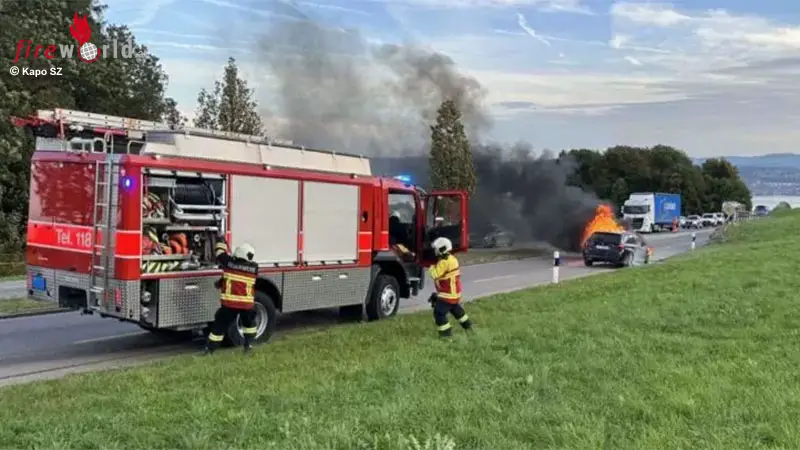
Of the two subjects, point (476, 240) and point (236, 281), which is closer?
point (236, 281)

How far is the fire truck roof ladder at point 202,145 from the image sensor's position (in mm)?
9391

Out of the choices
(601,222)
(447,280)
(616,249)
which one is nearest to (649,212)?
(601,222)

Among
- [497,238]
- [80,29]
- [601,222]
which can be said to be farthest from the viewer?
[497,238]

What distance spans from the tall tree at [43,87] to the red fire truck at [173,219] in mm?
14909

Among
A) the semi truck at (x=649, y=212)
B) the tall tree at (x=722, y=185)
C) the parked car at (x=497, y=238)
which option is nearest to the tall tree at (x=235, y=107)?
the parked car at (x=497, y=238)

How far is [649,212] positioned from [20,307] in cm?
5824

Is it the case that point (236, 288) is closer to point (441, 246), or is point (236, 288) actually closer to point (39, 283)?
point (441, 246)

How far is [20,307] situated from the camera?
1395 cm

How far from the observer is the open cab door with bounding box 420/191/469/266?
13680 millimetres

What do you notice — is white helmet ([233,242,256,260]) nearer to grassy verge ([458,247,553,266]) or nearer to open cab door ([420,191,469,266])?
open cab door ([420,191,469,266])

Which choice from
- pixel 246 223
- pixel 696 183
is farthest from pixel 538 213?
pixel 696 183

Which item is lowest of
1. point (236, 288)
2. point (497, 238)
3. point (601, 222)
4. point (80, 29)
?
point (497, 238)

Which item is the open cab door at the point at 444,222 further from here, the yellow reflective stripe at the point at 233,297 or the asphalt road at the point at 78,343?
the yellow reflective stripe at the point at 233,297

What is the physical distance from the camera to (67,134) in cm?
974
